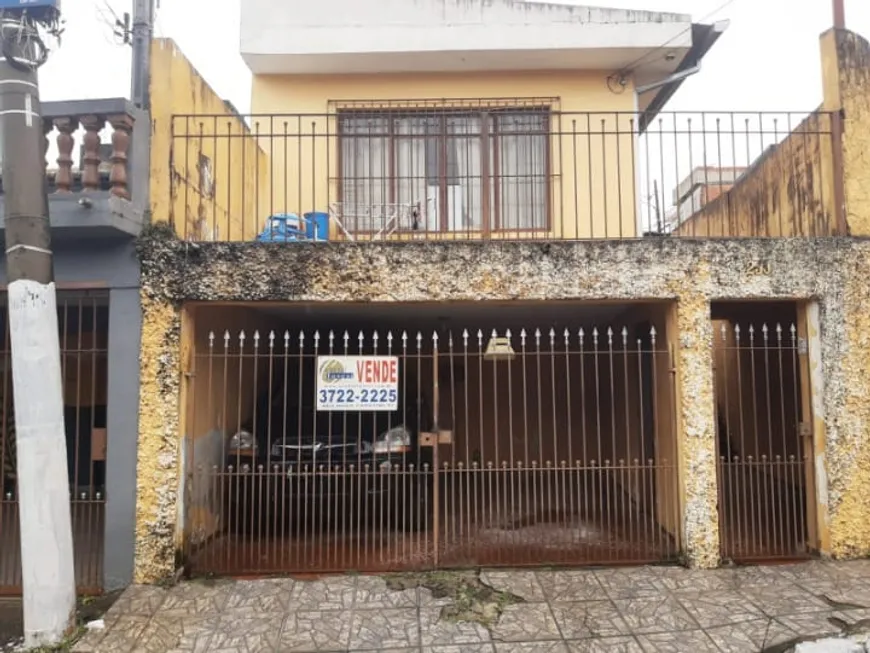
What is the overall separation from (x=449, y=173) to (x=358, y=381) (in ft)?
13.2

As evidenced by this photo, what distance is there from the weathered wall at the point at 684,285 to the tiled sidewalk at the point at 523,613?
1.76ft

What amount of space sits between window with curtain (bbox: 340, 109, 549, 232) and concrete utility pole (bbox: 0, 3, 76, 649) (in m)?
4.30

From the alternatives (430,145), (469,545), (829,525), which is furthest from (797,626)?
(430,145)

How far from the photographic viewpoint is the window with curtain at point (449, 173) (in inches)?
313

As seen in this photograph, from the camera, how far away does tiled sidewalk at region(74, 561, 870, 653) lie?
156 inches

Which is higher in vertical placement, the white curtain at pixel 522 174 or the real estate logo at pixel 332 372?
the white curtain at pixel 522 174

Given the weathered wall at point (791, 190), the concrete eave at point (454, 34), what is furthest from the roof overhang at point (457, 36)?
the weathered wall at point (791, 190)

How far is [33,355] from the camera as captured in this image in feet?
12.7

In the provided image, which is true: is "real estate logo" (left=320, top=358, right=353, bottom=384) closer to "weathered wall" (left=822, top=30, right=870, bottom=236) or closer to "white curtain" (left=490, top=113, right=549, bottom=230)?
"white curtain" (left=490, top=113, right=549, bottom=230)

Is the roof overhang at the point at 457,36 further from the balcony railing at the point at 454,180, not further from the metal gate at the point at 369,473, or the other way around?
the metal gate at the point at 369,473

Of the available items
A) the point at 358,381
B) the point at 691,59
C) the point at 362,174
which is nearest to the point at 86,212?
the point at 358,381

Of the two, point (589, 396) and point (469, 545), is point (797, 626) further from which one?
point (589, 396)

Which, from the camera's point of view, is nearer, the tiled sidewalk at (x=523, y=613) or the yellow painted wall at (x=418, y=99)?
the tiled sidewalk at (x=523, y=613)

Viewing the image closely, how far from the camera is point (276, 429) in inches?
259
